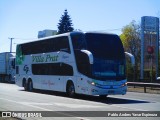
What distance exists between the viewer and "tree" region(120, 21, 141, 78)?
78.0 metres

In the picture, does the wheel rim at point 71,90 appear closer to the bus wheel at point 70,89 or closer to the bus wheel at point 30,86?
the bus wheel at point 70,89

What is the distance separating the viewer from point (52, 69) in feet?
82.2

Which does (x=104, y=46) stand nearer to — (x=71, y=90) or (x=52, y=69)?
(x=71, y=90)

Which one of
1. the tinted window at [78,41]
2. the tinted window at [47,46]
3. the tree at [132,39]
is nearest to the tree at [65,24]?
the tree at [132,39]

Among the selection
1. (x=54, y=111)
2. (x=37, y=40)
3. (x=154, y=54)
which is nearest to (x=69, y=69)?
(x=37, y=40)

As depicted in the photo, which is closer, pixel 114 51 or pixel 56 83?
pixel 114 51

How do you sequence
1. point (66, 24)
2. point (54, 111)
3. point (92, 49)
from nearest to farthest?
point (54, 111), point (92, 49), point (66, 24)

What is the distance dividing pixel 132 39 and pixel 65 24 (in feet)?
49.4

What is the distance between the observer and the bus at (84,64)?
20469 millimetres

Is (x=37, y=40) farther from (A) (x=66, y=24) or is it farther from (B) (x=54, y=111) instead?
(A) (x=66, y=24)

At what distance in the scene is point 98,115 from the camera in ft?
43.9

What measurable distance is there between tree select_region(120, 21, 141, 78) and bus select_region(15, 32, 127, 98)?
52958mm

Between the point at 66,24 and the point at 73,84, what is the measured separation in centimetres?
5692

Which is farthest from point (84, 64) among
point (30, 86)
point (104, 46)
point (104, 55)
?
point (30, 86)
